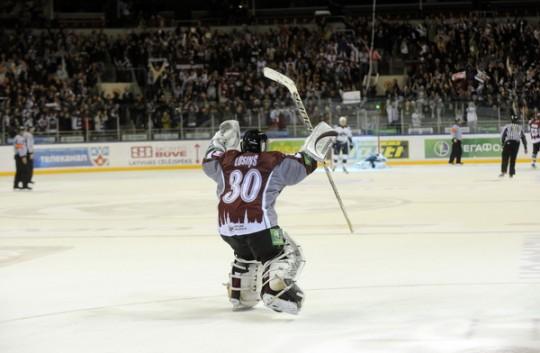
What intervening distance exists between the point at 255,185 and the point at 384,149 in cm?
2456

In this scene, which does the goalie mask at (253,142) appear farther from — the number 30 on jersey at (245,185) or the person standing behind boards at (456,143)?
the person standing behind boards at (456,143)

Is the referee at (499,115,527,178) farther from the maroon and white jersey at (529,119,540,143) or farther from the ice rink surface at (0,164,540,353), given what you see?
the ice rink surface at (0,164,540,353)

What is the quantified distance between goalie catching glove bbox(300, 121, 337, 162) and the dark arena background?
1.0 inches

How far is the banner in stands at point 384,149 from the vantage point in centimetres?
3081

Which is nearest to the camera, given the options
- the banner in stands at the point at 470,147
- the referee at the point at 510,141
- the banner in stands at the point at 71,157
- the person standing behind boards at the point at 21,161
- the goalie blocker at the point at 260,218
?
the goalie blocker at the point at 260,218

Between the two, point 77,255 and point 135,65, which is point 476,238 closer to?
point 77,255

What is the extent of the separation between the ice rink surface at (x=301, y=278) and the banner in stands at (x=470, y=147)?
1311 cm

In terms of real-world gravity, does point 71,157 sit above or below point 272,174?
below

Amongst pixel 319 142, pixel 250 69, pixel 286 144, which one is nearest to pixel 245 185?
pixel 319 142

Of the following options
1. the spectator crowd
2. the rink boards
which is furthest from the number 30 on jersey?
the rink boards

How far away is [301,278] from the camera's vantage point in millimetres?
8656

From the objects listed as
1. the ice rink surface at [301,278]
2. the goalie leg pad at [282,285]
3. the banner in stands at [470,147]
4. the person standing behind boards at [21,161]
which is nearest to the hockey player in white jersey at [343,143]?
the banner in stands at [470,147]

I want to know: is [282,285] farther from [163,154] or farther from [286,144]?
[163,154]

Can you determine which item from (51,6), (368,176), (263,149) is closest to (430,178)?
(368,176)
